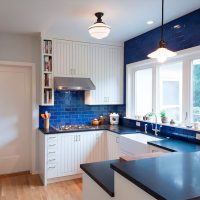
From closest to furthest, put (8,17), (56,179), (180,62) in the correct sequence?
(8,17) → (180,62) → (56,179)

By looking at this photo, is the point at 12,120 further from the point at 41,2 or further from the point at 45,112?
the point at 41,2

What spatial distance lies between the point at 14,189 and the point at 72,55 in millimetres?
2545

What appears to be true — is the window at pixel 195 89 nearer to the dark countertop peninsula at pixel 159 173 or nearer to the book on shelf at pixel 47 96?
the dark countertop peninsula at pixel 159 173

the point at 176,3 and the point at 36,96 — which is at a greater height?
the point at 176,3

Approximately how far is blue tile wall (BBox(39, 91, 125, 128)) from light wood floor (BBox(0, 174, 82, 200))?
3.44ft

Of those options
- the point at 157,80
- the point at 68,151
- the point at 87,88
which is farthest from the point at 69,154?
the point at 157,80

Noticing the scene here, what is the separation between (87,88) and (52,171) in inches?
62.8

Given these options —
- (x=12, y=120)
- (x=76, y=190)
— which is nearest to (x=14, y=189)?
(x=76, y=190)

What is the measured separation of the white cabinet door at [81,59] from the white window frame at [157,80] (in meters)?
0.89

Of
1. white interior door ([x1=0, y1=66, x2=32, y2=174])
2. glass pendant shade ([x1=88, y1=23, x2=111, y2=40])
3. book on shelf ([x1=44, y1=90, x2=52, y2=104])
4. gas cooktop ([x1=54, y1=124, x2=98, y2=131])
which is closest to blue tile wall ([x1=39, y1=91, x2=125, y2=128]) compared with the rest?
gas cooktop ([x1=54, y1=124, x2=98, y2=131])

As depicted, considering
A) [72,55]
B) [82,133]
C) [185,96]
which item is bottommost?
[82,133]

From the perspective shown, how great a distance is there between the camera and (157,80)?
387 centimetres

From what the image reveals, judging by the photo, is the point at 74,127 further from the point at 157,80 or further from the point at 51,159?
the point at 157,80

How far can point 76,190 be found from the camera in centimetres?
344
